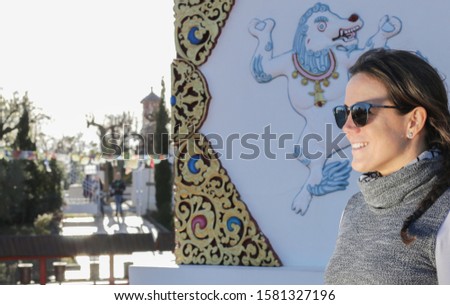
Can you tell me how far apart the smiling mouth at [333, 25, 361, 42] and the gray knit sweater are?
254 centimetres

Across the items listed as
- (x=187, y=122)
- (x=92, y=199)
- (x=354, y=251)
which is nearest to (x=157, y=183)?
(x=92, y=199)

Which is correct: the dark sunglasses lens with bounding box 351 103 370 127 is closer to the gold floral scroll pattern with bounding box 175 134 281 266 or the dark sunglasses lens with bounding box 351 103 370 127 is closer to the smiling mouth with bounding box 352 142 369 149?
the smiling mouth with bounding box 352 142 369 149

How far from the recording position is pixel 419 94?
157cm

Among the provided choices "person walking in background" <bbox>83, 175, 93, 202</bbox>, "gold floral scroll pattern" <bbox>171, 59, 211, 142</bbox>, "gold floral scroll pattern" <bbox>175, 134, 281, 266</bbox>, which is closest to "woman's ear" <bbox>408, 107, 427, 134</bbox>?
"gold floral scroll pattern" <bbox>175, 134, 281, 266</bbox>

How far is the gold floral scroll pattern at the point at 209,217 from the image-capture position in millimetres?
4352

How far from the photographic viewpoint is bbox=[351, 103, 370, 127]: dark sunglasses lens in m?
1.65

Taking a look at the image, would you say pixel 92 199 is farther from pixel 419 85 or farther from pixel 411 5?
pixel 419 85

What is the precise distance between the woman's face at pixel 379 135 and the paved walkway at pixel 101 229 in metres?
3.00

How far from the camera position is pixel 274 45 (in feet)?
14.1

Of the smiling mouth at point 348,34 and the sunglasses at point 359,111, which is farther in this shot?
the smiling mouth at point 348,34

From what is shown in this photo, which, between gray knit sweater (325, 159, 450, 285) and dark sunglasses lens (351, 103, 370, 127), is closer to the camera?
gray knit sweater (325, 159, 450, 285)

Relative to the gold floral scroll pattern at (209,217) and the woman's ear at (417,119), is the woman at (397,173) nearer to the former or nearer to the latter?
the woman's ear at (417,119)

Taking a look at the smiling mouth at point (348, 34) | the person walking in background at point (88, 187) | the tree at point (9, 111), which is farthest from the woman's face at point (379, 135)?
the person walking in background at point (88, 187)

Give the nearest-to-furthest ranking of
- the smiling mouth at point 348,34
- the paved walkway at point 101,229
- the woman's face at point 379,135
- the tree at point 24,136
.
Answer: the woman's face at point 379,135, the smiling mouth at point 348,34, the paved walkway at point 101,229, the tree at point 24,136
